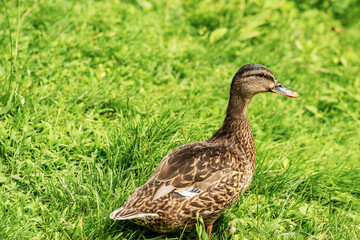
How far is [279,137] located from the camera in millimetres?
4488

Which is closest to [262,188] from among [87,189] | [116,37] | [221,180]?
[221,180]

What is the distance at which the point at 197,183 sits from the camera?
297cm

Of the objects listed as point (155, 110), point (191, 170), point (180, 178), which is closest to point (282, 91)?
point (191, 170)

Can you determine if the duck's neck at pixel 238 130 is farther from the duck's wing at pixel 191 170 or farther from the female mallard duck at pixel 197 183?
the duck's wing at pixel 191 170

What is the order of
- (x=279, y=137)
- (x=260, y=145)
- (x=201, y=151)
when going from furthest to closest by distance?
(x=279, y=137)
(x=260, y=145)
(x=201, y=151)

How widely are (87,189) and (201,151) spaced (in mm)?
889

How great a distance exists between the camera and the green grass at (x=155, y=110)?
10.5ft

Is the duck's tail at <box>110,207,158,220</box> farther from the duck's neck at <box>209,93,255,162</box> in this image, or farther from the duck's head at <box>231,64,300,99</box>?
the duck's head at <box>231,64,300,99</box>

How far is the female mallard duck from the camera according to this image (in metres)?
2.86

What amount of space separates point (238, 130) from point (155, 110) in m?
1.08

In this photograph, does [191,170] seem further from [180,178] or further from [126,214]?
[126,214]

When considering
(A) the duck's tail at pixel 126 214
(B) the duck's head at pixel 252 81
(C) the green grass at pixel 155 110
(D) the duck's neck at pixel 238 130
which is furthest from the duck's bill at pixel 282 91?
(A) the duck's tail at pixel 126 214

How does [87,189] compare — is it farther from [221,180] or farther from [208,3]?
[208,3]

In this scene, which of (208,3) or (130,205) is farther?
(208,3)
